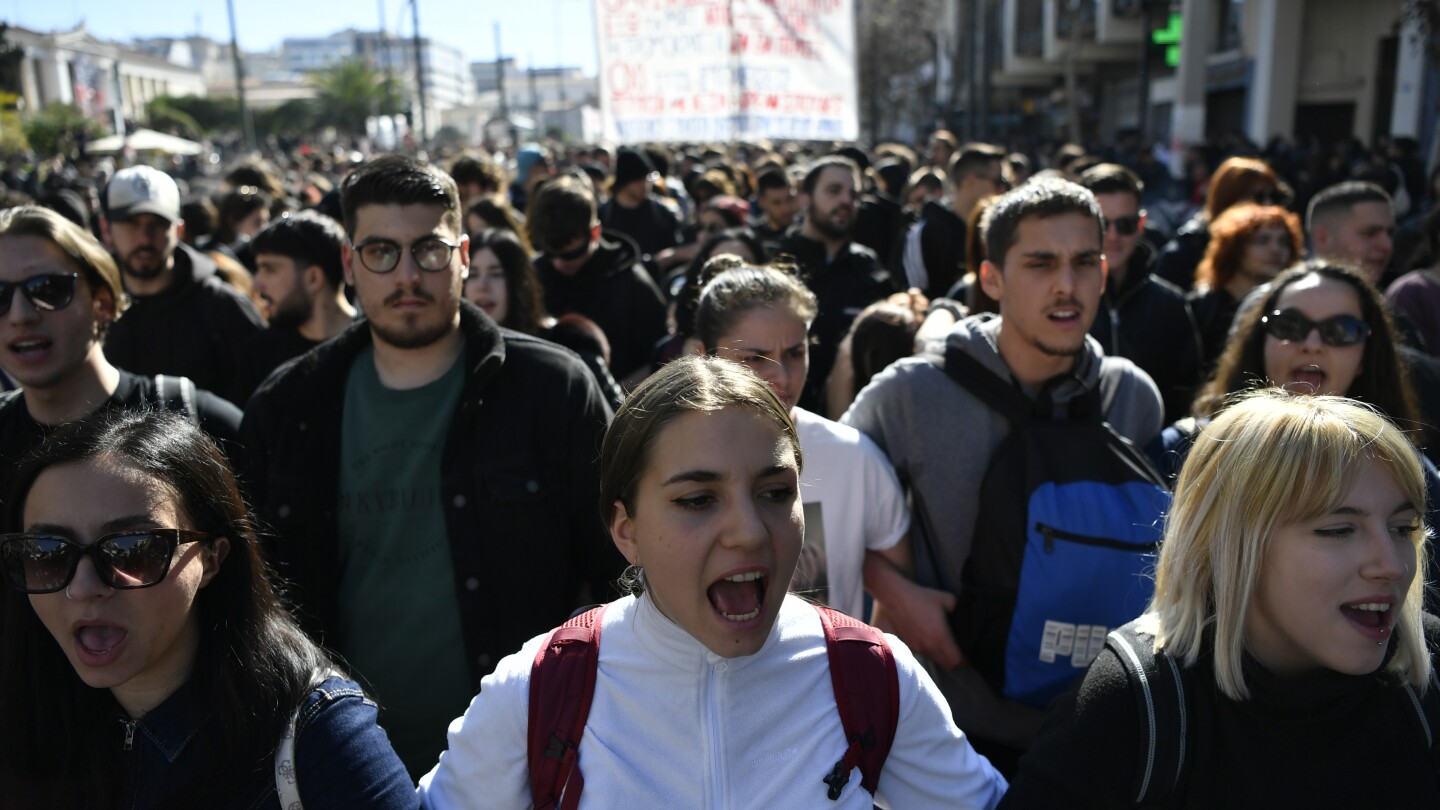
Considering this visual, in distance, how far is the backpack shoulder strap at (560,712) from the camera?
183cm

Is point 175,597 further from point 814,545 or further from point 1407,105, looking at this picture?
point 1407,105

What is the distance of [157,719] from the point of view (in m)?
1.92

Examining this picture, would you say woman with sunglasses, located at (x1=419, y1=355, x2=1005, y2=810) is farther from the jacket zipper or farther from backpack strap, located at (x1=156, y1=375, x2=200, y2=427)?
backpack strap, located at (x1=156, y1=375, x2=200, y2=427)

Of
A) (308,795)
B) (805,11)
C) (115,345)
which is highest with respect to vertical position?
(805,11)

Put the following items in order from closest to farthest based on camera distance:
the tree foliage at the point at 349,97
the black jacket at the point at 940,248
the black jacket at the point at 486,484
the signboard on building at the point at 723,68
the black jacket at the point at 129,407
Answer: the black jacket at the point at 486,484 → the black jacket at the point at 129,407 → the black jacket at the point at 940,248 → the signboard on building at the point at 723,68 → the tree foliage at the point at 349,97

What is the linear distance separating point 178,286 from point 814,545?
3237mm

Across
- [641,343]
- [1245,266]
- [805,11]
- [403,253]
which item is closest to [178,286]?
[641,343]

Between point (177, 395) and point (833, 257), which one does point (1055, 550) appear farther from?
point (833, 257)

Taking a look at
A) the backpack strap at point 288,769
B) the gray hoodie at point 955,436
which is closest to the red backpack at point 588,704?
the backpack strap at point 288,769

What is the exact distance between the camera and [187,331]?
4.52m

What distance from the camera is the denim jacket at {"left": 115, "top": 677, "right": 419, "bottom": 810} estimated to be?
6.04 feet

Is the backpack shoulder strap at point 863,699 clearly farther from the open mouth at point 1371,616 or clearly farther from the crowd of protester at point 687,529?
the open mouth at point 1371,616

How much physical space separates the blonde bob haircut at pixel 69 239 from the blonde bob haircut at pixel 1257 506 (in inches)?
114

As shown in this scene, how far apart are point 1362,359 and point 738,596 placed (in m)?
2.39
